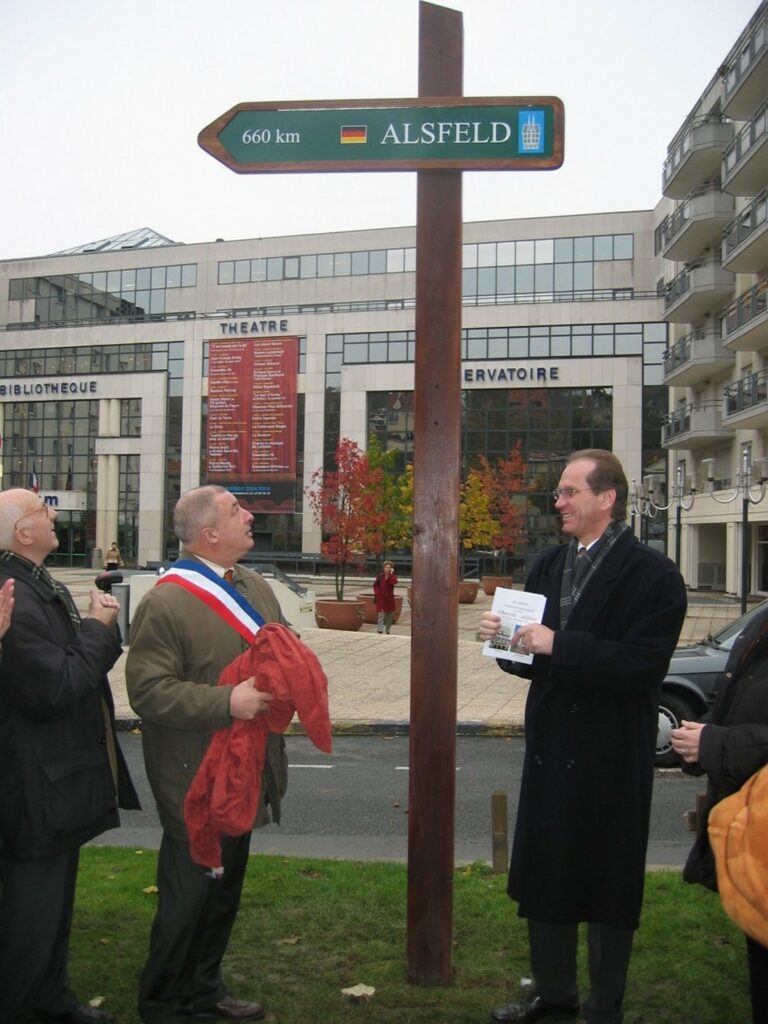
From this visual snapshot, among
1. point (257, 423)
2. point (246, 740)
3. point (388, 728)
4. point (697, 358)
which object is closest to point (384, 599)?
point (388, 728)

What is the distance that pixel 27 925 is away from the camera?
3.15m

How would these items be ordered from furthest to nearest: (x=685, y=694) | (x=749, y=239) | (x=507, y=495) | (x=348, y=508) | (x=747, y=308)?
(x=507, y=495) → (x=747, y=308) → (x=749, y=239) → (x=348, y=508) → (x=685, y=694)

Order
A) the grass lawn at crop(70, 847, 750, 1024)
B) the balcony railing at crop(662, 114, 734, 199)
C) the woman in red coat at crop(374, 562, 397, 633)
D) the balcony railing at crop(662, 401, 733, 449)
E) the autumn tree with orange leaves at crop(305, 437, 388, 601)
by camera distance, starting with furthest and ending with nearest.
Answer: the balcony railing at crop(662, 401, 733, 449)
the balcony railing at crop(662, 114, 734, 199)
the autumn tree with orange leaves at crop(305, 437, 388, 601)
the woman in red coat at crop(374, 562, 397, 633)
the grass lawn at crop(70, 847, 750, 1024)

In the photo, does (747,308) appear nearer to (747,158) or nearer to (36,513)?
(747,158)

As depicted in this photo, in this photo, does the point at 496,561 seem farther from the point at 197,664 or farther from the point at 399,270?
the point at 197,664

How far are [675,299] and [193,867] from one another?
40.5m

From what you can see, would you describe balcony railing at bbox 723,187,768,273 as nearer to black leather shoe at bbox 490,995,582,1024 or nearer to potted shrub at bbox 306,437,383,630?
potted shrub at bbox 306,437,383,630

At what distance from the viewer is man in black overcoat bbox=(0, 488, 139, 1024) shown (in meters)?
3.04

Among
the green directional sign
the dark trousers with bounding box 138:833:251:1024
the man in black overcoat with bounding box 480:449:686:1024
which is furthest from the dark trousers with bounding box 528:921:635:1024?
the green directional sign

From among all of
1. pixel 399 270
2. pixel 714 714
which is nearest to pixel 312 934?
pixel 714 714

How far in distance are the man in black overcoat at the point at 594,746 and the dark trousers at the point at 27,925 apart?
5.37ft

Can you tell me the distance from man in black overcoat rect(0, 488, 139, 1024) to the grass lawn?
0.58 m

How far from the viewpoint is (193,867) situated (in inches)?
128

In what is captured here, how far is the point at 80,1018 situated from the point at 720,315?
39670 mm
